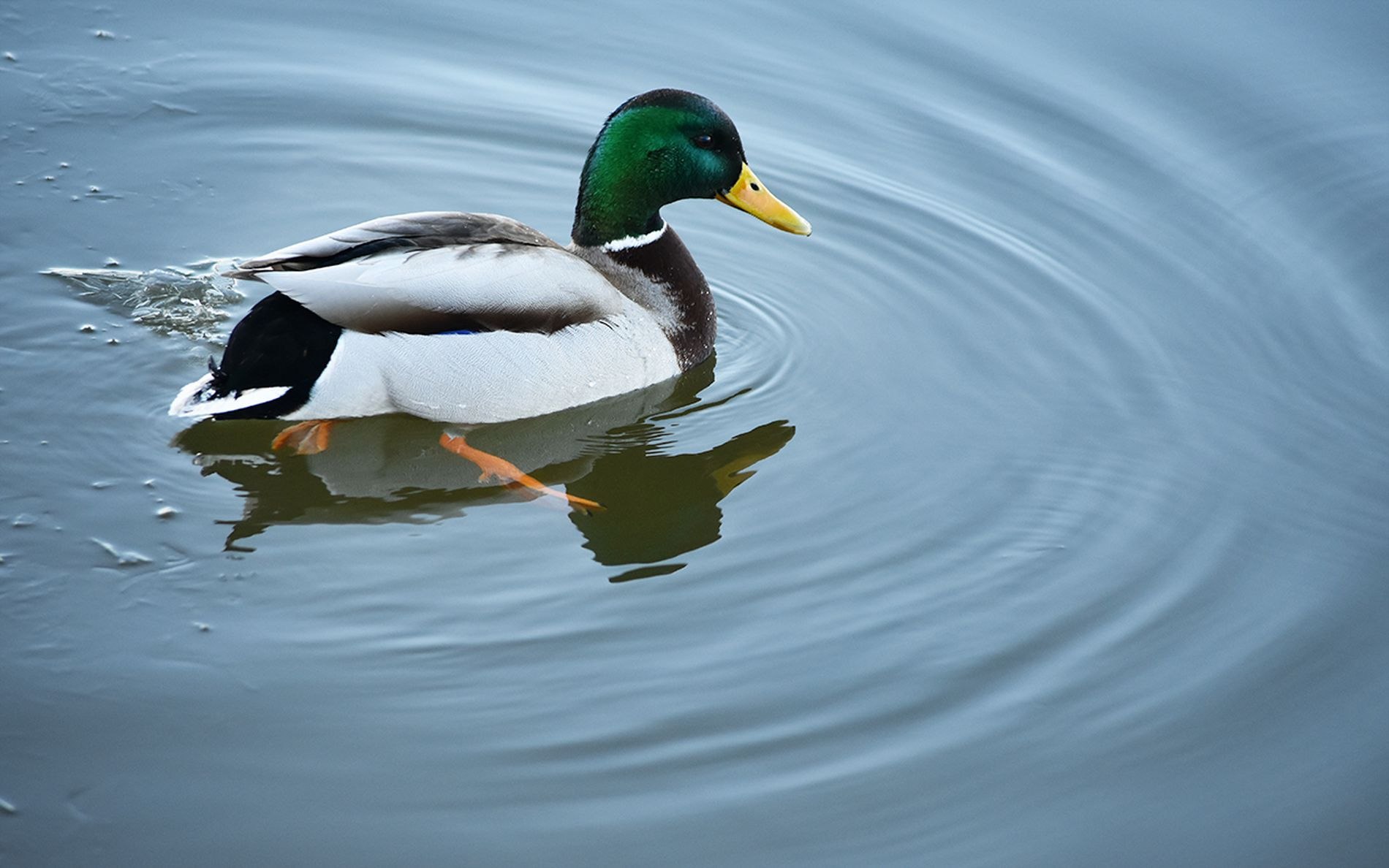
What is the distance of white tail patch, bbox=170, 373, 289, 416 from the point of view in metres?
5.55

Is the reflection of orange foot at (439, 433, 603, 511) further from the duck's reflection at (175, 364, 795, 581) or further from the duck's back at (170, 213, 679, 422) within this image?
the duck's back at (170, 213, 679, 422)

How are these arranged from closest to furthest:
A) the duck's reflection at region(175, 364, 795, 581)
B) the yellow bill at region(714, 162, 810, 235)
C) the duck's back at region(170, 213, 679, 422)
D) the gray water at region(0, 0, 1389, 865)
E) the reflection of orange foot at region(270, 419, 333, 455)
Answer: the gray water at region(0, 0, 1389, 865), the duck's reflection at region(175, 364, 795, 581), the duck's back at region(170, 213, 679, 422), the reflection of orange foot at region(270, 419, 333, 455), the yellow bill at region(714, 162, 810, 235)

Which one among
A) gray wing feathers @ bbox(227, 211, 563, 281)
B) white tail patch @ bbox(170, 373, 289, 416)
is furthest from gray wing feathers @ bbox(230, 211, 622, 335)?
white tail patch @ bbox(170, 373, 289, 416)

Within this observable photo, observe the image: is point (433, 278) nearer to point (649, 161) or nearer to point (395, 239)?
point (395, 239)

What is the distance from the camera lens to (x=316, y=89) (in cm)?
834

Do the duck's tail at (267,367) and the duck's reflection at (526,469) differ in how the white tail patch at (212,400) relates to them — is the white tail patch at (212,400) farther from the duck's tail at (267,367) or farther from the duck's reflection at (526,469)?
the duck's reflection at (526,469)

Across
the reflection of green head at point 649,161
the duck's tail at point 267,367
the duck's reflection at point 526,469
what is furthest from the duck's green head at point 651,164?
the duck's tail at point 267,367

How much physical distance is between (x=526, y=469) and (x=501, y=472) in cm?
12

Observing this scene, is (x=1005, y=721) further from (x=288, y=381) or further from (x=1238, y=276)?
(x=1238, y=276)

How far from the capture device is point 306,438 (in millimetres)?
5918

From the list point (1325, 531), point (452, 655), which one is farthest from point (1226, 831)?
point (452, 655)

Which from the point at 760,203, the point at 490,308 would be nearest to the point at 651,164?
the point at 760,203

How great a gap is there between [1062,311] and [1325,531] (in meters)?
1.71

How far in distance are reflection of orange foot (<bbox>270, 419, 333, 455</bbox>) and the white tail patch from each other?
0.28 m
